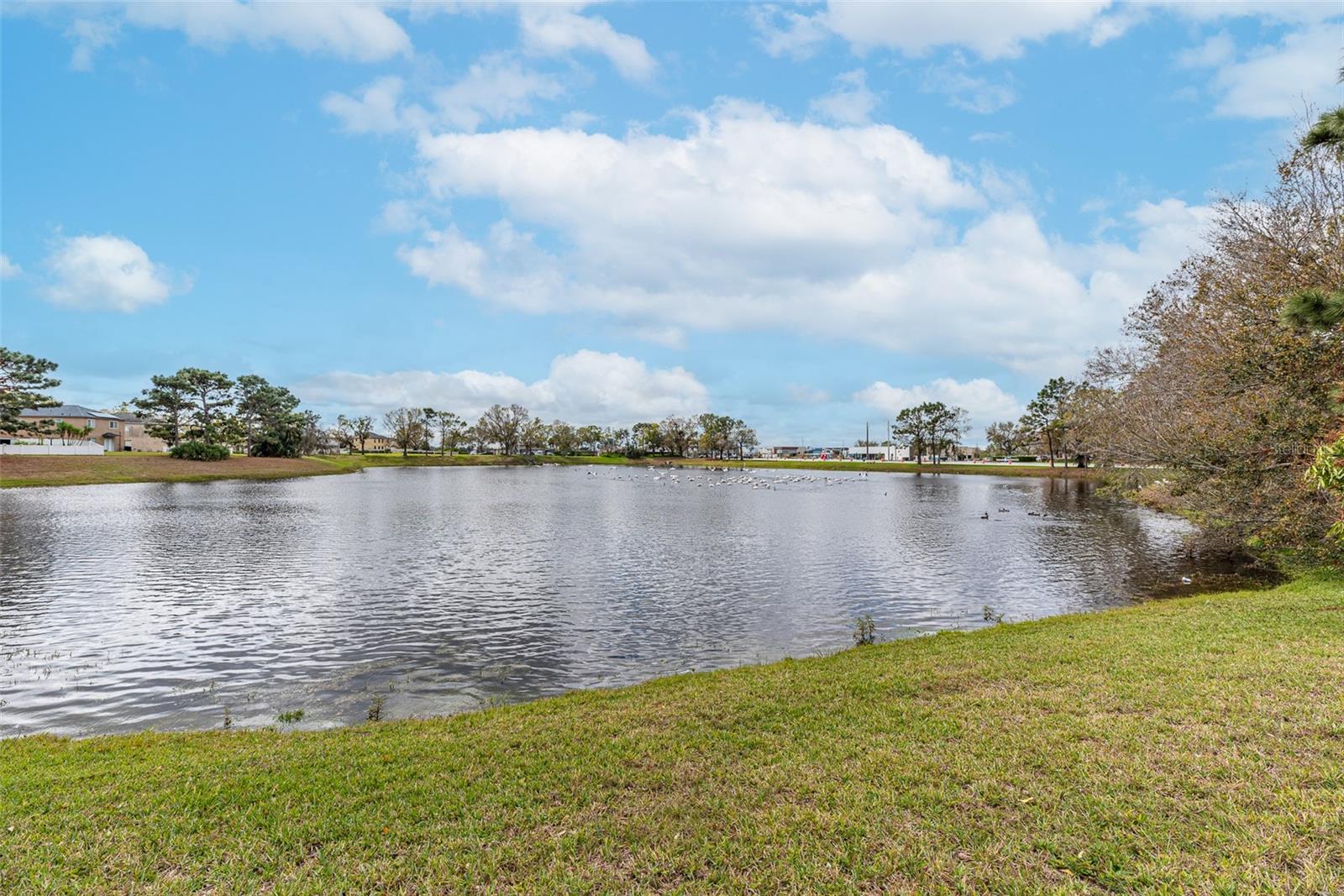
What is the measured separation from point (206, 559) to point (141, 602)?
290 inches

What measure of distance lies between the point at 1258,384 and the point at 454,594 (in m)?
23.3

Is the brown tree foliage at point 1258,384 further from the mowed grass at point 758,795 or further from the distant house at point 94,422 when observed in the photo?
the distant house at point 94,422

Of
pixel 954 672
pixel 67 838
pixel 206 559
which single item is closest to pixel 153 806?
pixel 67 838

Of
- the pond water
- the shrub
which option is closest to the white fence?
the shrub

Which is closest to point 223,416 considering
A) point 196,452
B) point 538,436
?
point 196,452

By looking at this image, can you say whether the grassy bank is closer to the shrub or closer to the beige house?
the shrub

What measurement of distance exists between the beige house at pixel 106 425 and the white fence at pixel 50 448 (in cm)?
1426

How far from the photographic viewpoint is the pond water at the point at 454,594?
12.0m

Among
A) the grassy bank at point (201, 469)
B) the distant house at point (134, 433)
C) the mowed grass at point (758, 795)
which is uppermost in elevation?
the distant house at point (134, 433)

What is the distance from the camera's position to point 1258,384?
1680cm

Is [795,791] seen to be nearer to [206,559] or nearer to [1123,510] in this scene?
[206,559]

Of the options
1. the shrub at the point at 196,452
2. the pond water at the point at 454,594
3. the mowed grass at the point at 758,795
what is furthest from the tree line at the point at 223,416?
the mowed grass at the point at 758,795

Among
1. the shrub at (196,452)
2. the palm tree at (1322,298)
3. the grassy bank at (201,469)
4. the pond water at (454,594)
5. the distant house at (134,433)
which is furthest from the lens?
the distant house at (134,433)

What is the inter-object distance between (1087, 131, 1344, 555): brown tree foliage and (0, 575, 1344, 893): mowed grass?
389 inches
